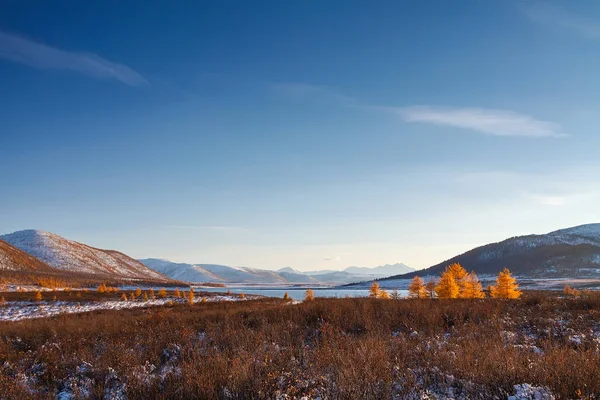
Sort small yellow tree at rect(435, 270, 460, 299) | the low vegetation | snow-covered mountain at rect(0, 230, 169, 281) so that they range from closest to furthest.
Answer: the low vegetation, small yellow tree at rect(435, 270, 460, 299), snow-covered mountain at rect(0, 230, 169, 281)

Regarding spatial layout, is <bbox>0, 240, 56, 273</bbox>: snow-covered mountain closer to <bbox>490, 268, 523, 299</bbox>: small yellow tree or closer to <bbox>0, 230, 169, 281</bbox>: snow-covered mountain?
<bbox>0, 230, 169, 281</bbox>: snow-covered mountain

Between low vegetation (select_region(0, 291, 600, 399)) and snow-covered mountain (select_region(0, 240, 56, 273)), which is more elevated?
snow-covered mountain (select_region(0, 240, 56, 273))

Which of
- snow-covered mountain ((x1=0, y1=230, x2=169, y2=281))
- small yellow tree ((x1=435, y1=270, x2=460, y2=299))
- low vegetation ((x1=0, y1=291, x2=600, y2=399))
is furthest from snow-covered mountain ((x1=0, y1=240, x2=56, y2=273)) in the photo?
low vegetation ((x1=0, y1=291, x2=600, y2=399))

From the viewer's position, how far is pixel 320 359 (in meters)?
7.32

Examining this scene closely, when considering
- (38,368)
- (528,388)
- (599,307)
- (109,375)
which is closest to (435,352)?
(528,388)

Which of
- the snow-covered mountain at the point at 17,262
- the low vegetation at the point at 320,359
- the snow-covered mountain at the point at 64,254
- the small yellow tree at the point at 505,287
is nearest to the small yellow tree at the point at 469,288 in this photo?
the small yellow tree at the point at 505,287

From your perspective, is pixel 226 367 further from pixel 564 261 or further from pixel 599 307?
pixel 564 261

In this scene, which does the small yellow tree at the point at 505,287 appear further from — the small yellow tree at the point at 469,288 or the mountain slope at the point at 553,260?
the mountain slope at the point at 553,260

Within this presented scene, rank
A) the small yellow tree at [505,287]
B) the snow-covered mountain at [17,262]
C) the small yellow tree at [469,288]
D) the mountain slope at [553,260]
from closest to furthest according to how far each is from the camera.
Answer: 1. the small yellow tree at [505,287]
2. the small yellow tree at [469,288]
3. the snow-covered mountain at [17,262]
4. the mountain slope at [553,260]

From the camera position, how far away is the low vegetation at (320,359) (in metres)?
5.75

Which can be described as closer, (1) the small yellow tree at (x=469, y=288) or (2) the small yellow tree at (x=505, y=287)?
(2) the small yellow tree at (x=505, y=287)

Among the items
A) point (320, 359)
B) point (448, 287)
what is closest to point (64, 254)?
point (448, 287)

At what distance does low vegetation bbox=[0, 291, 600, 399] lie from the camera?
A: 575cm

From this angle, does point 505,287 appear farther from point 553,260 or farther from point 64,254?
point 64,254
